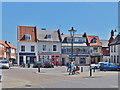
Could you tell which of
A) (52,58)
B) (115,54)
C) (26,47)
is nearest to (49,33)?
(52,58)

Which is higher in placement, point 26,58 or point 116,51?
point 116,51

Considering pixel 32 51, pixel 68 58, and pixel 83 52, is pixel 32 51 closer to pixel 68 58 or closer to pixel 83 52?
pixel 68 58

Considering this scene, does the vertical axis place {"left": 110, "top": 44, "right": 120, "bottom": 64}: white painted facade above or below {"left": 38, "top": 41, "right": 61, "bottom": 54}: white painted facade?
below

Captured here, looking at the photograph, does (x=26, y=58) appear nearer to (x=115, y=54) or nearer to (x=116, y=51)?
(x=115, y=54)

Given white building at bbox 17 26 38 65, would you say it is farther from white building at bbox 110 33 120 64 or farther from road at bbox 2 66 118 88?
road at bbox 2 66 118 88

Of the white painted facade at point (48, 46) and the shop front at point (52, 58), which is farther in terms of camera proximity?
the shop front at point (52, 58)

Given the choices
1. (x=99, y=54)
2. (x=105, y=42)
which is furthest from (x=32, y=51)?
(x=105, y=42)

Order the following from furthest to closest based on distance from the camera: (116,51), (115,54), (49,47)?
(49,47)
(115,54)
(116,51)

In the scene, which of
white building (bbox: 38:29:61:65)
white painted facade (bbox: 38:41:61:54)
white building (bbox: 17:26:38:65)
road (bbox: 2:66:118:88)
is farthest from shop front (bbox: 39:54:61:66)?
road (bbox: 2:66:118:88)

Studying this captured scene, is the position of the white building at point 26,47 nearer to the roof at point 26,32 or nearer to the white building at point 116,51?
the roof at point 26,32

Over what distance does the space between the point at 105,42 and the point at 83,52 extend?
14230 millimetres

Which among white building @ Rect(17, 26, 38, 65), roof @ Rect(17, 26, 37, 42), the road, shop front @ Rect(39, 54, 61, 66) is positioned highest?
roof @ Rect(17, 26, 37, 42)

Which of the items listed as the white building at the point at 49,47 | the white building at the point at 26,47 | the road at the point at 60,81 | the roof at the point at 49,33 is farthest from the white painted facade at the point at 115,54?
the road at the point at 60,81

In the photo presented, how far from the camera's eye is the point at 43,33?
188 ft
